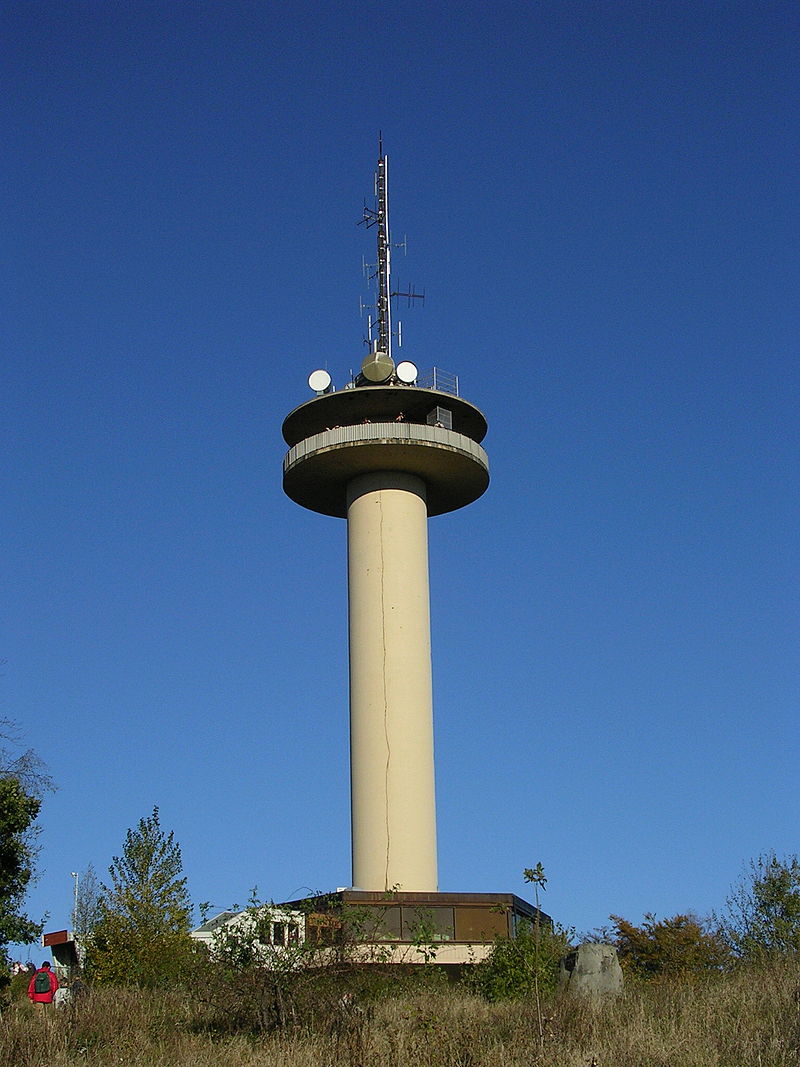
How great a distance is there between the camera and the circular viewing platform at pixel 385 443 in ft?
132

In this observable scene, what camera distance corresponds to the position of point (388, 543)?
1575 inches

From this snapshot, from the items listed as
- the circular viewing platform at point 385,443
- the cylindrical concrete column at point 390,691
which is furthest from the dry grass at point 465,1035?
the circular viewing platform at point 385,443

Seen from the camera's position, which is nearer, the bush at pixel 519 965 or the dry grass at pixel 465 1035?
the dry grass at pixel 465 1035

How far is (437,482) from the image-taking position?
42.9m

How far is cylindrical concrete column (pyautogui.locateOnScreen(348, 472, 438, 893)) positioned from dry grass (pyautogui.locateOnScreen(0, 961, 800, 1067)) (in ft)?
53.9

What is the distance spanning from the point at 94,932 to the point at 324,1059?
78.8 ft

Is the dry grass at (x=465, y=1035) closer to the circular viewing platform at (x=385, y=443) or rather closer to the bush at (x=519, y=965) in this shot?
the bush at (x=519, y=965)

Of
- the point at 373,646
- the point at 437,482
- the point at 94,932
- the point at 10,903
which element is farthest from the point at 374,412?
the point at 10,903

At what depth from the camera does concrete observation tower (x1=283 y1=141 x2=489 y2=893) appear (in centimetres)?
3744

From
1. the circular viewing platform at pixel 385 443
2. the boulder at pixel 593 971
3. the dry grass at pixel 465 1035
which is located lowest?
the dry grass at pixel 465 1035

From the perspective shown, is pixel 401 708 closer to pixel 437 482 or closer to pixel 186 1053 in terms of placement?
pixel 437 482

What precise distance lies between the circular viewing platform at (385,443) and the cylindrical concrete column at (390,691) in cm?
115

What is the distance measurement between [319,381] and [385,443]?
4.15 meters

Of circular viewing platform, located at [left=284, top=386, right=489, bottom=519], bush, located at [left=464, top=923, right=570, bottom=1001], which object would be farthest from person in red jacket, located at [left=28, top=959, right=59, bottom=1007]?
circular viewing platform, located at [left=284, top=386, right=489, bottom=519]
